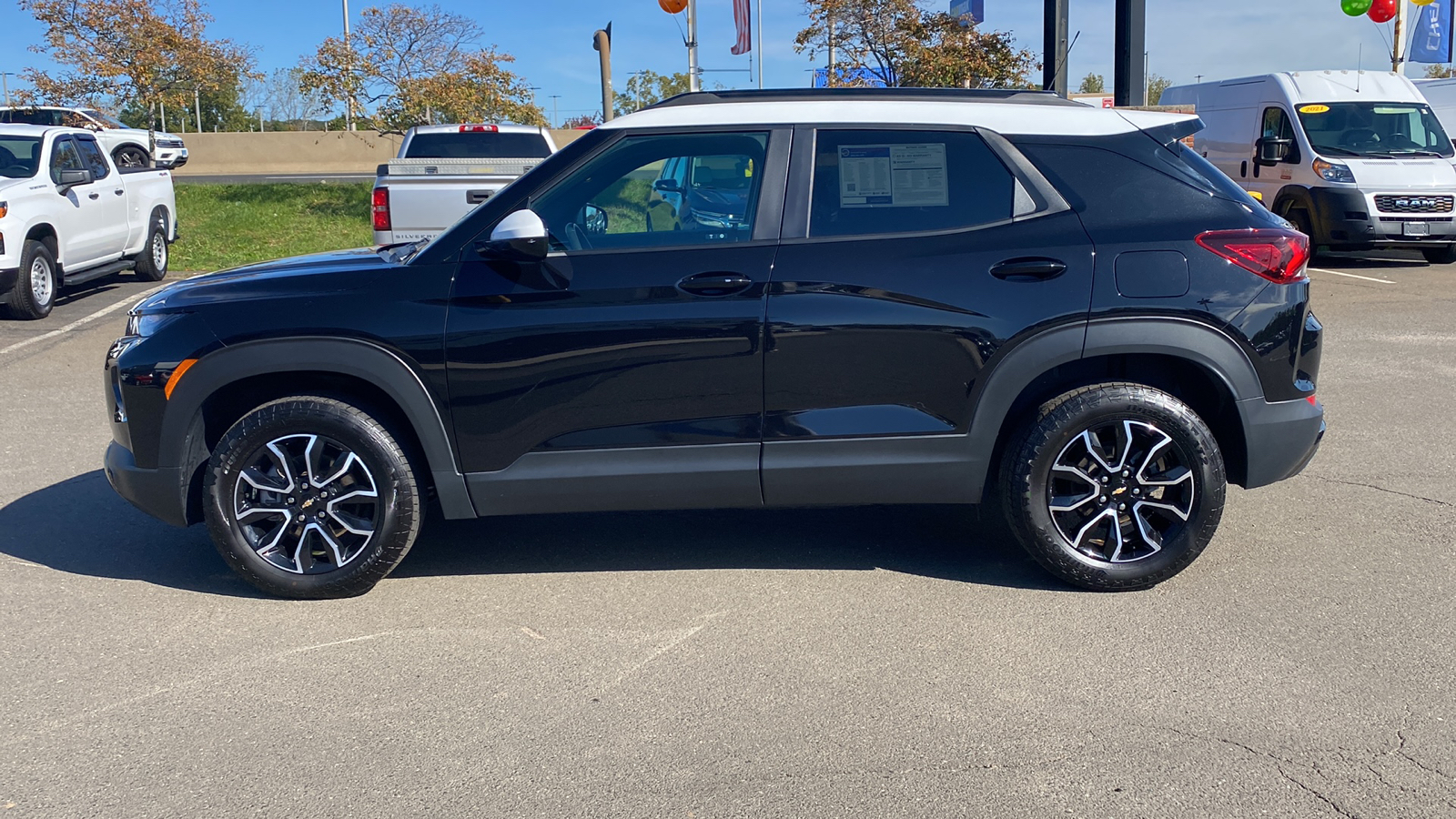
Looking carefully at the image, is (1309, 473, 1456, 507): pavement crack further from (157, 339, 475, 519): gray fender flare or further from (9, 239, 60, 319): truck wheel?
(9, 239, 60, 319): truck wheel

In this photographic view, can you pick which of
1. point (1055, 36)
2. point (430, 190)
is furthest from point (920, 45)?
point (430, 190)

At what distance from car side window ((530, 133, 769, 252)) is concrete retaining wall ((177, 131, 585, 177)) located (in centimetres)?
3489

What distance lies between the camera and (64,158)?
40.5 feet

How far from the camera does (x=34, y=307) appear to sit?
1147cm

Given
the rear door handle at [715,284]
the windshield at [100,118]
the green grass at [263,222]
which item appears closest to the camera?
the rear door handle at [715,284]

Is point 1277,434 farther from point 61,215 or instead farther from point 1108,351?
point 61,215

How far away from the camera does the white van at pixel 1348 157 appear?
14.4m

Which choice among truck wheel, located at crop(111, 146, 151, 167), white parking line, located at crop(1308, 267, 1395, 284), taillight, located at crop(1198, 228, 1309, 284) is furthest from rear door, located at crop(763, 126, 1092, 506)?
truck wheel, located at crop(111, 146, 151, 167)

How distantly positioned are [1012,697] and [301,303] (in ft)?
9.09

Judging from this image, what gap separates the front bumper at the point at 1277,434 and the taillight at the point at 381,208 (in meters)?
8.30

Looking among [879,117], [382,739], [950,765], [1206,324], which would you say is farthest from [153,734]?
[1206,324]

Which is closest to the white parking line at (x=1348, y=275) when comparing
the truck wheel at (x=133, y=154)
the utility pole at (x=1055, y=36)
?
the utility pole at (x=1055, y=36)

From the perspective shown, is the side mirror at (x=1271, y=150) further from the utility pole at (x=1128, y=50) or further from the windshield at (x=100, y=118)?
the windshield at (x=100, y=118)

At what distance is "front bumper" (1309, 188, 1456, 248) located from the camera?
1434cm
